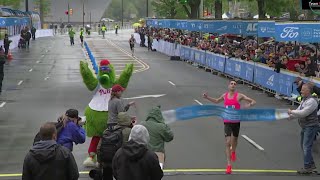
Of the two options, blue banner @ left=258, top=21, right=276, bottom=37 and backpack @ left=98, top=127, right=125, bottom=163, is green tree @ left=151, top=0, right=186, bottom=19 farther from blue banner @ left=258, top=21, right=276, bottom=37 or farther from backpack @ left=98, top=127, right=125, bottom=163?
backpack @ left=98, top=127, right=125, bottom=163

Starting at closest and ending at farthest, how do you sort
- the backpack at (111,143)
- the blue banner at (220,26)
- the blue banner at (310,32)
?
the backpack at (111,143) < the blue banner at (310,32) < the blue banner at (220,26)

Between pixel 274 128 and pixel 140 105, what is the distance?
5627mm

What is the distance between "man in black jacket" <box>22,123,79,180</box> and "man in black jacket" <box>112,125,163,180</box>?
610 millimetres

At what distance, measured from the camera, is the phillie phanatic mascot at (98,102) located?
34.5 ft

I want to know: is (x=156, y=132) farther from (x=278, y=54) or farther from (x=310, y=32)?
(x=278, y=54)

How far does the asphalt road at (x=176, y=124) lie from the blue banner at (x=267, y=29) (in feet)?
8.54

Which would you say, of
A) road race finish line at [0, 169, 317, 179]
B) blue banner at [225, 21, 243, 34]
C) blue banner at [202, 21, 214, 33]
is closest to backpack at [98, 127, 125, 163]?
road race finish line at [0, 169, 317, 179]

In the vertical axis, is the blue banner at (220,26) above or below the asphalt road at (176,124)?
above

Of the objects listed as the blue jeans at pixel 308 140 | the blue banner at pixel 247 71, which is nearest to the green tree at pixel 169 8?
the blue banner at pixel 247 71

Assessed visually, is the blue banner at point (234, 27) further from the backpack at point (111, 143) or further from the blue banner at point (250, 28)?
the backpack at point (111, 143)

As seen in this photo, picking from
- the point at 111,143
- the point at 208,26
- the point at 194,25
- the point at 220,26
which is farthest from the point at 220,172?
the point at 194,25

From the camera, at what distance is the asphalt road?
11.6m

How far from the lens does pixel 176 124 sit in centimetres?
1684

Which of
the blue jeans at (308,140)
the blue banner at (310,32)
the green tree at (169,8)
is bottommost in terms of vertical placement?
the blue jeans at (308,140)
